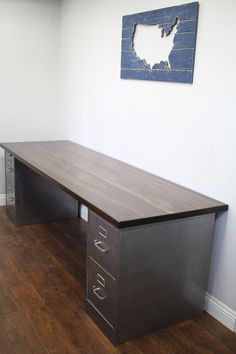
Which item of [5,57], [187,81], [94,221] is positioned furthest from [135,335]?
[5,57]

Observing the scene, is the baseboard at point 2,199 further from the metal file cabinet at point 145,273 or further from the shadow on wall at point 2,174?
the metal file cabinet at point 145,273

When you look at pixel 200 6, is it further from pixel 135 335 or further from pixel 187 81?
pixel 135 335

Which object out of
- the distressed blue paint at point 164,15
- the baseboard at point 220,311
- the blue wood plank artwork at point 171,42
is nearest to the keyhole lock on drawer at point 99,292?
the baseboard at point 220,311

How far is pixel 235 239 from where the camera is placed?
219 centimetres

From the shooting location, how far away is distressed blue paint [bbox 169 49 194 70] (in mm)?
2338

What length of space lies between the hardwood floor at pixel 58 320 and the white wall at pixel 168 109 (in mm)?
324

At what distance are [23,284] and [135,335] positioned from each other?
920 mm

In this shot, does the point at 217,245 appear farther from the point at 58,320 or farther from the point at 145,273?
the point at 58,320

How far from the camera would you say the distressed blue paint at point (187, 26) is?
7.49 feet

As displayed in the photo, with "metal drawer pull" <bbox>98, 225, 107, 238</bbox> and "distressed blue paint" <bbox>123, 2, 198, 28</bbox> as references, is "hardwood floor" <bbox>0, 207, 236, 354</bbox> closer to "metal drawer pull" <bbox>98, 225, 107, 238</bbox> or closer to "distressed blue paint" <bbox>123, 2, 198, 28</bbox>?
"metal drawer pull" <bbox>98, 225, 107, 238</bbox>

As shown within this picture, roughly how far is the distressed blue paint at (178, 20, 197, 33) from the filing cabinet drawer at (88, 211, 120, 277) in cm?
125

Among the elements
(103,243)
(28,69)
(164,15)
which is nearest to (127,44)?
(164,15)

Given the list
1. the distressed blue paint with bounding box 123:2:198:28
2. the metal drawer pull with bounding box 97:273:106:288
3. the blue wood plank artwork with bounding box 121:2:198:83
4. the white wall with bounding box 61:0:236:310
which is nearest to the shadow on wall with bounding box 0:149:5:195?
the white wall with bounding box 61:0:236:310

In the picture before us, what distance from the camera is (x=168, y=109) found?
2592mm
